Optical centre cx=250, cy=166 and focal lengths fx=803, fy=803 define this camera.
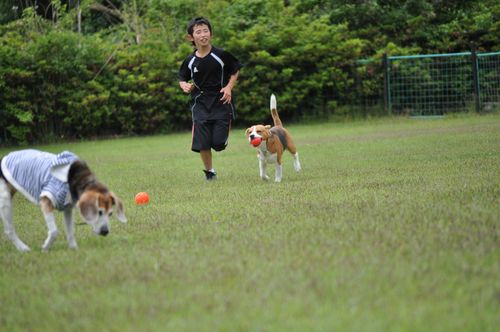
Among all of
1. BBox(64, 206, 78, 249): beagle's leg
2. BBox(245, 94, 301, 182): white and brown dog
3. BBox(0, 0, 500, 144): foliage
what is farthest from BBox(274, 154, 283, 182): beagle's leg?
BBox(0, 0, 500, 144): foliage

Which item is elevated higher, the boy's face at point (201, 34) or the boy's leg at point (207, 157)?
the boy's face at point (201, 34)

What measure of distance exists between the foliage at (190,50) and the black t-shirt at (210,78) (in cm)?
1105

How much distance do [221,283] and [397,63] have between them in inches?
792

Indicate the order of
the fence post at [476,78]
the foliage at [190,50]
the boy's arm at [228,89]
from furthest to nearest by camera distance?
the fence post at [476,78]
the foliage at [190,50]
the boy's arm at [228,89]

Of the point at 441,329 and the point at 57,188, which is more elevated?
the point at 57,188

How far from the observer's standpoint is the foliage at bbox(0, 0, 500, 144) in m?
22.6

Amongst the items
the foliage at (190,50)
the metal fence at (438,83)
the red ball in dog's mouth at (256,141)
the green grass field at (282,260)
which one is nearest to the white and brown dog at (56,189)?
the green grass field at (282,260)

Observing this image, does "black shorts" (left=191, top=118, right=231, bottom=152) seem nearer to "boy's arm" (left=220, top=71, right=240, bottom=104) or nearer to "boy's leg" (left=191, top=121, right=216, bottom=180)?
"boy's leg" (left=191, top=121, right=216, bottom=180)

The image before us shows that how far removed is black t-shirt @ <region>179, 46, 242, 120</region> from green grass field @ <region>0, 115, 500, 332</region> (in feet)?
4.07

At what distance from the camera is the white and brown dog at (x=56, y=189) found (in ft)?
20.0

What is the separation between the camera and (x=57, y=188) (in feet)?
20.9

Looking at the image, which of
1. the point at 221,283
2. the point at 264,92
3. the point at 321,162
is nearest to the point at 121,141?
the point at 264,92

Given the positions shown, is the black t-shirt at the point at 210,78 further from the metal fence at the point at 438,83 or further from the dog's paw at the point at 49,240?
the metal fence at the point at 438,83

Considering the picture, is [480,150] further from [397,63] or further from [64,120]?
[64,120]
